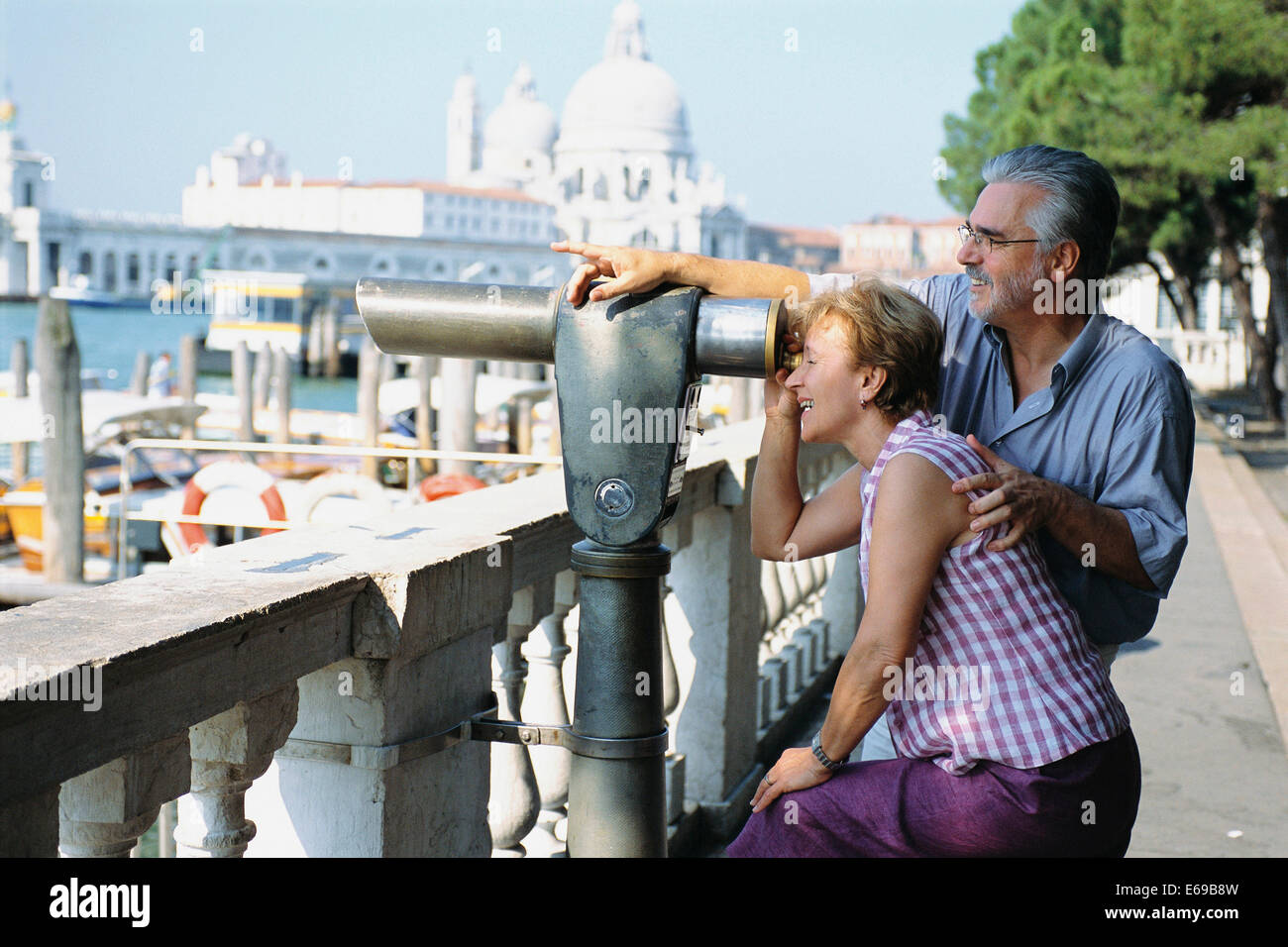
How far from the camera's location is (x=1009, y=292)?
182 centimetres

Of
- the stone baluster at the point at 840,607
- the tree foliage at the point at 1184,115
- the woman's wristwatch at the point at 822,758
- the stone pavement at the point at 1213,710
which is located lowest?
the stone pavement at the point at 1213,710

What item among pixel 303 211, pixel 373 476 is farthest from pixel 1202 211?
pixel 303 211

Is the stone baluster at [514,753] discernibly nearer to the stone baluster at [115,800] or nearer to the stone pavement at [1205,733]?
the stone baluster at [115,800]

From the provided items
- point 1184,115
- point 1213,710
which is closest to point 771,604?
point 1213,710

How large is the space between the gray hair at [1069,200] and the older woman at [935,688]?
23 centimetres

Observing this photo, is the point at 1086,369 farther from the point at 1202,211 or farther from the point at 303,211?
the point at 303,211

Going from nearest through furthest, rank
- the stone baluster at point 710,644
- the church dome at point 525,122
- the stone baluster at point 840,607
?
the stone baluster at point 710,644 < the stone baluster at point 840,607 < the church dome at point 525,122

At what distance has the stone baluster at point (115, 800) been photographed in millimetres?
1401

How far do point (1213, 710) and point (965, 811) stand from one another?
3.54 metres

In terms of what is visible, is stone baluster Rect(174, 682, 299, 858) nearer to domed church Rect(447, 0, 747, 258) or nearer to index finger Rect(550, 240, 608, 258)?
index finger Rect(550, 240, 608, 258)

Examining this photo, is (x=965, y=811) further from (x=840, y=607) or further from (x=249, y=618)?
(x=840, y=607)

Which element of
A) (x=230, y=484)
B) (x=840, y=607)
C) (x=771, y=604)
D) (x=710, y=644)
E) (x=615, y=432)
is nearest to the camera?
(x=615, y=432)

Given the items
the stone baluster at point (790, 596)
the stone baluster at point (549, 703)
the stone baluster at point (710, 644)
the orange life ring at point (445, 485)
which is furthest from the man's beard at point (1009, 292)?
the orange life ring at point (445, 485)

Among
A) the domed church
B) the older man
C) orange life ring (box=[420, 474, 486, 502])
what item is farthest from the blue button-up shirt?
the domed church
